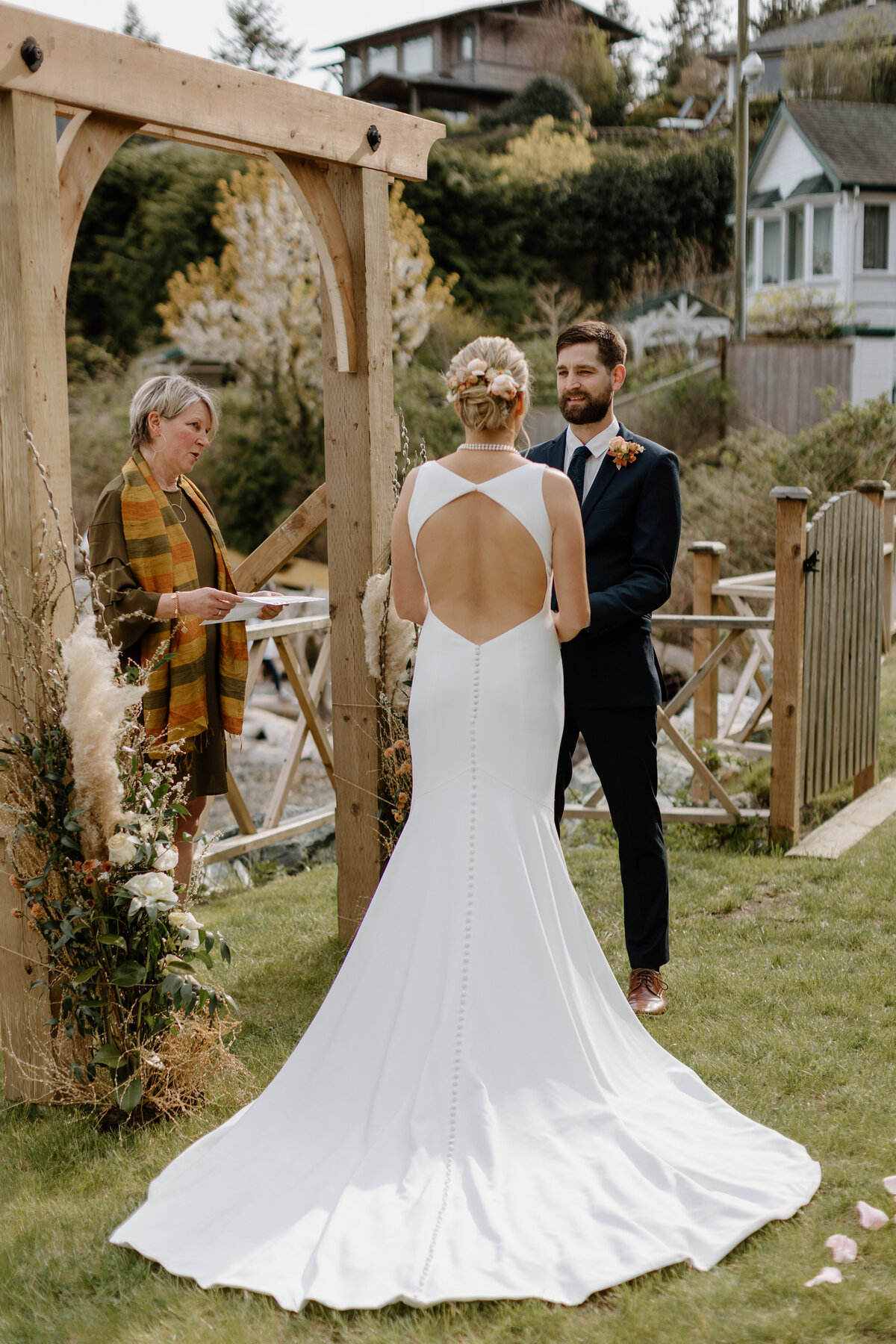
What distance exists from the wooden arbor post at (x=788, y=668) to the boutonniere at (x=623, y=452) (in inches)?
64.5

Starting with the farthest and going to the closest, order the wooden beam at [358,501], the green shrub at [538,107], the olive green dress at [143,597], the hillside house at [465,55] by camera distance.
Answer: the hillside house at [465,55]
the green shrub at [538,107]
the wooden beam at [358,501]
the olive green dress at [143,597]

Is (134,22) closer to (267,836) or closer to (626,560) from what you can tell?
(267,836)

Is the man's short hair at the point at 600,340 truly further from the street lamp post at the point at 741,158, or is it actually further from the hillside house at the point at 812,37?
the hillside house at the point at 812,37

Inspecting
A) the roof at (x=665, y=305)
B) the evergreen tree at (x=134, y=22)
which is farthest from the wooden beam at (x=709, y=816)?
the evergreen tree at (x=134, y=22)

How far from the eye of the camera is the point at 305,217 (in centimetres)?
402

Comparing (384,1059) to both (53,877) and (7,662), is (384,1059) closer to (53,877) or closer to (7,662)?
(53,877)

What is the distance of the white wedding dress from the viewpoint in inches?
93.5

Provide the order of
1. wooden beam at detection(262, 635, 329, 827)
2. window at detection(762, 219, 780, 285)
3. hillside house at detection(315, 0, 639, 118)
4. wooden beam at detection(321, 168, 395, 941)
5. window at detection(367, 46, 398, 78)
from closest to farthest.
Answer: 1. wooden beam at detection(321, 168, 395, 941)
2. wooden beam at detection(262, 635, 329, 827)
3. window at detection(762, 219, 780, 285)
4. hillside house at detection(315, 0, 639, 118)
5. window at detection(367, 46, 398, 78)

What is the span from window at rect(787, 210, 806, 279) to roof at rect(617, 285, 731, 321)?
1708 mm

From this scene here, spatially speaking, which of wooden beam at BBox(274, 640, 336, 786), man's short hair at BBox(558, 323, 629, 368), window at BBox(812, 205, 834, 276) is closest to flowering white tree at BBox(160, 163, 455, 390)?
Answer: window at BBox(812, 205, 834, 276)

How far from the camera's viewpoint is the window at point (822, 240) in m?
25.0

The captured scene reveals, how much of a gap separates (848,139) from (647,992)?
26533 millimetres

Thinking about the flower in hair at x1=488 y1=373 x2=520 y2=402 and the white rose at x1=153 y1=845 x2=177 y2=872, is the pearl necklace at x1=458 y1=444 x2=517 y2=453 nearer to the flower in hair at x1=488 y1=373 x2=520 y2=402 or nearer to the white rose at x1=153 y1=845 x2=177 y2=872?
the flower in hair at x1=488 y1=373 x2=520 y2=402

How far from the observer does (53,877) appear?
310cm
